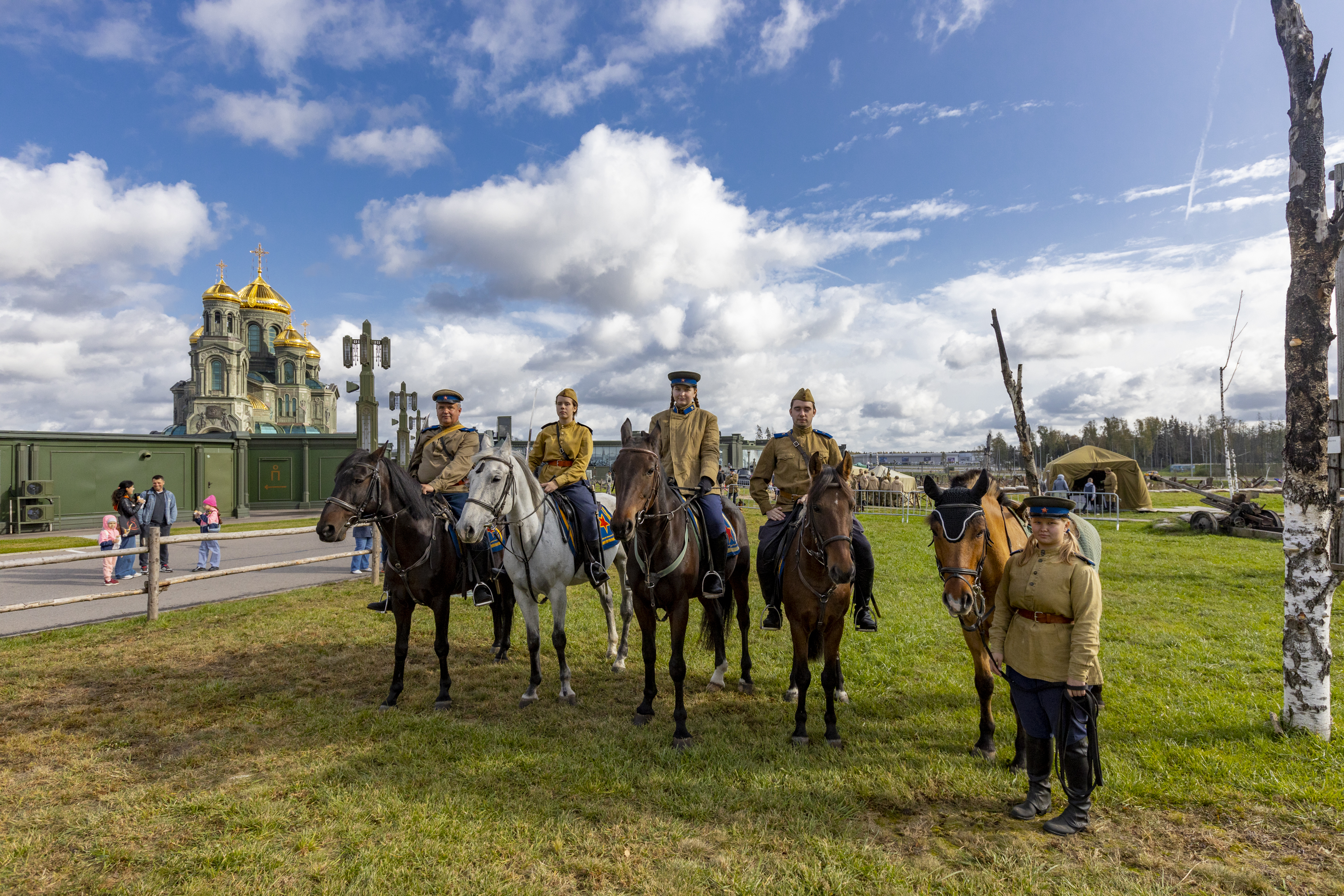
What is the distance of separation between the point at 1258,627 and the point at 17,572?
22.9 metres

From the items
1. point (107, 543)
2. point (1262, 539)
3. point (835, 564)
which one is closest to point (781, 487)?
point (835, 564)

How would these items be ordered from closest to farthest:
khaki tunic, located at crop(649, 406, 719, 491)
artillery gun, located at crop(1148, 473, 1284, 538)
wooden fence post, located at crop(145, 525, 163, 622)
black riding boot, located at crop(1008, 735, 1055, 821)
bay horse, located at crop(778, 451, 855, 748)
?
1. black riding boot, located at crop(1008, 735, 1055, 821)
2. bay horse, located at crop(778, 451, 855, 748)
3. khaki tunic, located at crop(649, 406, 719, 491)
4. wooden fence post, located at crop(145, 525, 163, 622)
5. artillery gun, located at crop(1148, 473, 1284, 538)

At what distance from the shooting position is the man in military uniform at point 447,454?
7.25 metres

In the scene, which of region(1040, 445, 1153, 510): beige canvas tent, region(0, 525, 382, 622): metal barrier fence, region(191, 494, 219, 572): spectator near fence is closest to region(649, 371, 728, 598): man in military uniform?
region(0, 525, 382, 622): metal barrier fence

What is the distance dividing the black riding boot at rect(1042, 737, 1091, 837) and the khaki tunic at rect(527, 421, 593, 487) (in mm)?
5012

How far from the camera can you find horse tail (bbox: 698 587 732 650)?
646 cm

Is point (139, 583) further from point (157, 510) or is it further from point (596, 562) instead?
point (596, 562)

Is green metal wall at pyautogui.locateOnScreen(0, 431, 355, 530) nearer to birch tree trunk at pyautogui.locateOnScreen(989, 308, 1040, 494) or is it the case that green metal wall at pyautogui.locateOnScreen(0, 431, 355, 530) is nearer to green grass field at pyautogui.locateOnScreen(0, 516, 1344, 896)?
green grass field at pyautogui.locateOnScreen(0, 516, 1344, 896)

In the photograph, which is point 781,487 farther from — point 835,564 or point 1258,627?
point 1258,627

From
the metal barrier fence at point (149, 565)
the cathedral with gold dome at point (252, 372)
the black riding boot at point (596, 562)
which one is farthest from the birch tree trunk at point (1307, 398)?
the cathedral with gold dome at point (252, 372)

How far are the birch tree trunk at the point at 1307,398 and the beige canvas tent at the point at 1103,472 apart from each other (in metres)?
25.8

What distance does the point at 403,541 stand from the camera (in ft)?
20.2

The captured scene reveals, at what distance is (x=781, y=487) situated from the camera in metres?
6.28

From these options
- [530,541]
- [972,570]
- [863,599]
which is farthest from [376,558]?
[972,570]
